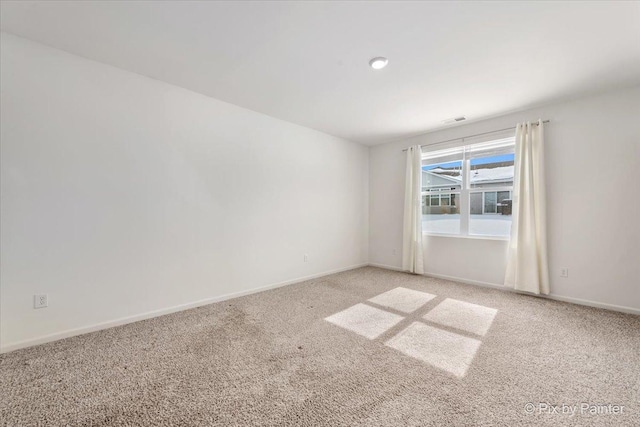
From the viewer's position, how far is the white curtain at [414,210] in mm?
4426

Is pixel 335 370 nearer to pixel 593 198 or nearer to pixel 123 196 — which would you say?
pixel 123 196

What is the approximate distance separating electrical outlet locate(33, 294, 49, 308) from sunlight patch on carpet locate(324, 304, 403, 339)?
8.17 ft

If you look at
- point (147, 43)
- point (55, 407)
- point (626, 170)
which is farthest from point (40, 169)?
point (626, 170)

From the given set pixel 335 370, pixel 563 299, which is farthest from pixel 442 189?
pixel 335 370

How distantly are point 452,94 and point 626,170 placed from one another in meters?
2.07

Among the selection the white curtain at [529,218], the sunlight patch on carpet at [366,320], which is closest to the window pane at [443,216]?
the white curtain at [529,218]

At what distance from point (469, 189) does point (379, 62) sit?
8.92 ft

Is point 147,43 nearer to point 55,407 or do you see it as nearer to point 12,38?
point 12,38

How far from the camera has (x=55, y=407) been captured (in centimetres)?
145

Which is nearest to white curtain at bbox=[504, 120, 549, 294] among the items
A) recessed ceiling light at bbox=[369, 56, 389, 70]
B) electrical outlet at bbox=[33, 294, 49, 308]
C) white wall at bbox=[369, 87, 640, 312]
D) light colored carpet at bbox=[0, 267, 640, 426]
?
white wall at bbox=[369, 87, 640, 312]

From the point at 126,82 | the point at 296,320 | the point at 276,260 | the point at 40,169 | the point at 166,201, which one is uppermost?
the point at 126,82

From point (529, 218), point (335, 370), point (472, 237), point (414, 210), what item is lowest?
point (335, 370)

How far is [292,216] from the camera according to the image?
3979mm

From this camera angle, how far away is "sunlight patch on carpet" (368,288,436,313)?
2.99 meters
